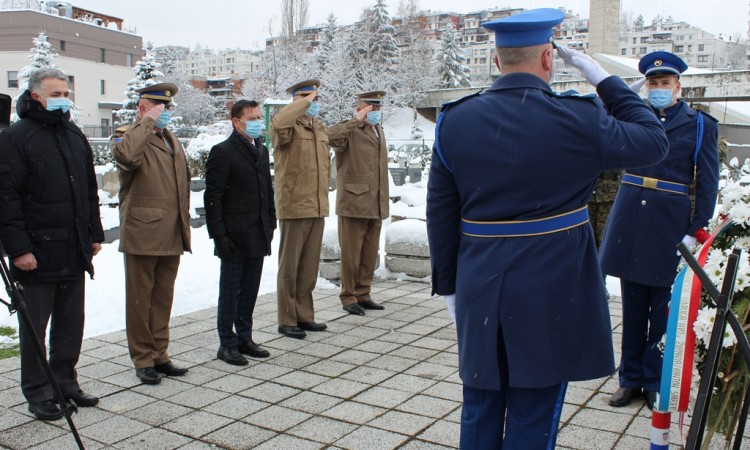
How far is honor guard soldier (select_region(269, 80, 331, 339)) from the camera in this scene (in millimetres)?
6508

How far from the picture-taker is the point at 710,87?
26000mm

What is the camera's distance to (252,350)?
5.89m

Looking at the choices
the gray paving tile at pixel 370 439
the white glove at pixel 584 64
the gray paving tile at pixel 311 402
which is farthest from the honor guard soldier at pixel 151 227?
the white glove at pixel 584 64

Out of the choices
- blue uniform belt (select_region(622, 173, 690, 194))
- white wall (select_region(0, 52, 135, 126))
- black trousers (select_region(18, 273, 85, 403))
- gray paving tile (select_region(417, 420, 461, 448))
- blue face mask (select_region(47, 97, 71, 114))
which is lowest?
gray paving tile (select_region(417, 420, 461, 448))

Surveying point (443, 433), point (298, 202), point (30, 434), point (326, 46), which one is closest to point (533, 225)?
point (443, 433)

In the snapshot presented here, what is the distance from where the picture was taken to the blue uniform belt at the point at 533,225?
2.74 metres

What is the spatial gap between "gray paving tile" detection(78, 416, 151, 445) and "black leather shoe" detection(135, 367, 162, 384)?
66 cm

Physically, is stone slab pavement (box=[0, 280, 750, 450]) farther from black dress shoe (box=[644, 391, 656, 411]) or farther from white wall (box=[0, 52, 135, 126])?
white wall (box=[0, 52, 135, 126])

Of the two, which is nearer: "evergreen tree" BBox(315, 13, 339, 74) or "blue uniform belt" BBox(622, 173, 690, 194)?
"blue uniform belt" BBox(622, 173, 690, 194)

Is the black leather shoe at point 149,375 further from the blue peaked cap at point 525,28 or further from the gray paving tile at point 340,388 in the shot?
the blue peaked cap at point 525,28

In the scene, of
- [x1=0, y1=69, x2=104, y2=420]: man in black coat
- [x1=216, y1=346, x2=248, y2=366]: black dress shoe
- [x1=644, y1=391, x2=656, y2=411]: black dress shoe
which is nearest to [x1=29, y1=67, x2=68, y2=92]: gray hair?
[x1=0, y1=69, x2=104, y2=420]: man in black coat

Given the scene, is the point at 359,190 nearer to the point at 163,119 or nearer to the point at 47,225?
the point at 163,119

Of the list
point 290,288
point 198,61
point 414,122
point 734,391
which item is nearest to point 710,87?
point 290,288

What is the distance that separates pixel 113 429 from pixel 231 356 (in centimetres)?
142
